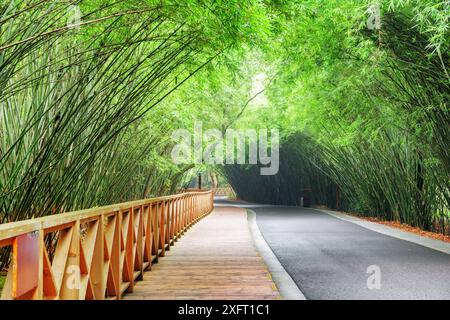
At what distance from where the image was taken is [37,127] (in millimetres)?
4418

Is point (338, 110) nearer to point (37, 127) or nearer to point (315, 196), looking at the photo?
point (37, 127)

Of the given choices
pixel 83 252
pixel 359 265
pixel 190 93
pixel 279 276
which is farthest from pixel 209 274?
pixel 190 93

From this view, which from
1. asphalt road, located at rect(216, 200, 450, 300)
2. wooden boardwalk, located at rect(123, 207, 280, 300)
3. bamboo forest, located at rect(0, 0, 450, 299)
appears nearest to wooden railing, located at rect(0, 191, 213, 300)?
bamboo forest, located at rect(0, 0, 450, 299)

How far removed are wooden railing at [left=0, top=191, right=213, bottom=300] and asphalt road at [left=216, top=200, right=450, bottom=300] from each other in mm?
1500

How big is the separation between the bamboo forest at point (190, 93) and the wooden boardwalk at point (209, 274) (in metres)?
0.42

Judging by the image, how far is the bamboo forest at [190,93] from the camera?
425 centimetres

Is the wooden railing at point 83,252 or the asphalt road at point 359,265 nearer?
the wooden railing at point 83,252

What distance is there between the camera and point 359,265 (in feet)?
20.3

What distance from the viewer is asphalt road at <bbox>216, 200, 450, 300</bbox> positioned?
4.69m

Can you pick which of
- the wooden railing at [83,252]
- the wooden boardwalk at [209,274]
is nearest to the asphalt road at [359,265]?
the wooden boardwalk at [209,274]

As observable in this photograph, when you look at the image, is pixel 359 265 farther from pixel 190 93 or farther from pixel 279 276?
pixel 190 93

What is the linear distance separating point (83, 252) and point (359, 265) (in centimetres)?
400

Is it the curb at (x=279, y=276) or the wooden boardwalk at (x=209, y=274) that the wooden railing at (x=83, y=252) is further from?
the curb at (x=279, y=276)
